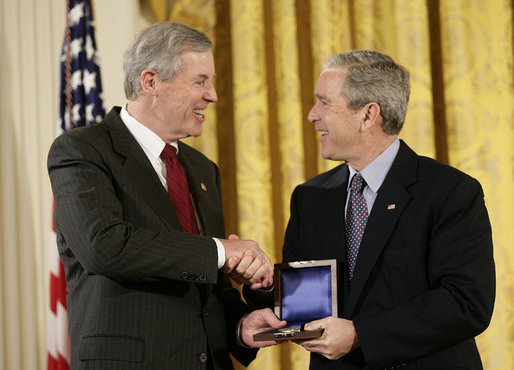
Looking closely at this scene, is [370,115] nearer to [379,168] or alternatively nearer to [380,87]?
[380,87]

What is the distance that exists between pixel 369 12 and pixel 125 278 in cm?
260

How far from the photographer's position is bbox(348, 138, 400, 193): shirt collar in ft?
8.11

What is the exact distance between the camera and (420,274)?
226cm

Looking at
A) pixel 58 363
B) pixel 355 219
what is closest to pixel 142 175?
pixel 355 219

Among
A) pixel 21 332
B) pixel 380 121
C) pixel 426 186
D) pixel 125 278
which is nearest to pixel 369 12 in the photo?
pixel 380 121

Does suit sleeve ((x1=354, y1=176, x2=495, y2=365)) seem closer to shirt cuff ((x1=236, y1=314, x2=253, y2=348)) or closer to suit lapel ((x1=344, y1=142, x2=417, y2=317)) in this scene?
suit lapel ((x1=344, y1=142, x2=417, y2=317))

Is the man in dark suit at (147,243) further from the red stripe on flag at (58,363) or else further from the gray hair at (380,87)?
the red stripe on flag at (58,363)

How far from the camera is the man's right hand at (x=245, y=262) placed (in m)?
2.19

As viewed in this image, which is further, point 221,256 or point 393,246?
point 393,246

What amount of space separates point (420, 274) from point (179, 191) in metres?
0.93

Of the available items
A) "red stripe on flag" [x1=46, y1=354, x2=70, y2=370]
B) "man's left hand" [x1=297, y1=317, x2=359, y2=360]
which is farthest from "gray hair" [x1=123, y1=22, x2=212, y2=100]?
"red stripe on flag" [x1=46, y1=354, x2=70, y2=370]

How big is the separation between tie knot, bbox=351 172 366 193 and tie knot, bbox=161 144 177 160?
720 millimetres

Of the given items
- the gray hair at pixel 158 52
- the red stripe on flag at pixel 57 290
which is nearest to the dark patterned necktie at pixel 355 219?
the gray hair at pixel 158 52

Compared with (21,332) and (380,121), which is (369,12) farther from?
(21,332)
